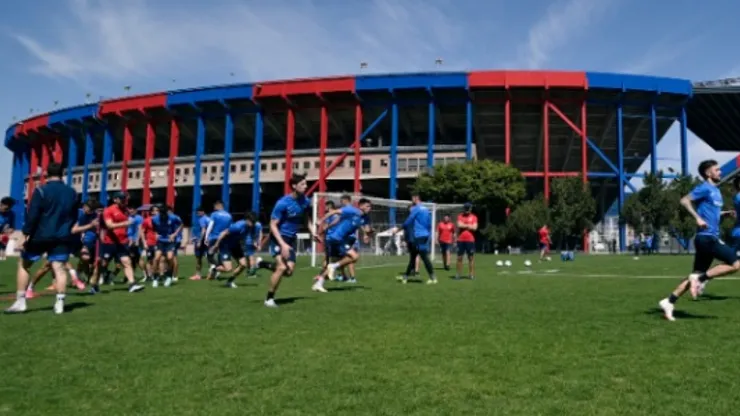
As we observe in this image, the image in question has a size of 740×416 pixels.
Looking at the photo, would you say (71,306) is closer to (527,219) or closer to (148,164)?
(527,219)

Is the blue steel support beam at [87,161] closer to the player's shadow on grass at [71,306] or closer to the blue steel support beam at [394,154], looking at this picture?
the blue steel support beam at [394,154]

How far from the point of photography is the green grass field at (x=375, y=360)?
3408 mm

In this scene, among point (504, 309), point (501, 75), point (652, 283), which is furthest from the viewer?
point (501, 75)

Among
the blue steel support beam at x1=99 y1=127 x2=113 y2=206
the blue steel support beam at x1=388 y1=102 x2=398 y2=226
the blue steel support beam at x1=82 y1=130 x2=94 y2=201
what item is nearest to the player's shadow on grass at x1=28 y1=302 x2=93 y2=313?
the blue steel support beam at x1=388 y1=102 x2=398 y2=226

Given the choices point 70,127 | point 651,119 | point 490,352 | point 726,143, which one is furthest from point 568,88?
point 70,127

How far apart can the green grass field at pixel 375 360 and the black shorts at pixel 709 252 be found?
0.64m

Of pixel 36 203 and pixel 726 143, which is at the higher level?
pixel 726 143

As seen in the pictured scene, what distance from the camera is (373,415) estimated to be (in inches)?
125

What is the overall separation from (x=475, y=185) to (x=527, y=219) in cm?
486

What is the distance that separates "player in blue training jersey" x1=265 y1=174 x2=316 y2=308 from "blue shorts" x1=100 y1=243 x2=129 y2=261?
14.5 ft

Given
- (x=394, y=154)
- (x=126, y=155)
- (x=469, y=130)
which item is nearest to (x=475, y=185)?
(x=469, y=130)

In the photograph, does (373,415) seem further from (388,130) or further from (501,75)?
(388,130)

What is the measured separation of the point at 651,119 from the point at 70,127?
62.0 meters

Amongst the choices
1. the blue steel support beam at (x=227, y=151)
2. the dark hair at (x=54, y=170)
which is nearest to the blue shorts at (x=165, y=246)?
the dark hair at (x=54, y=170)
